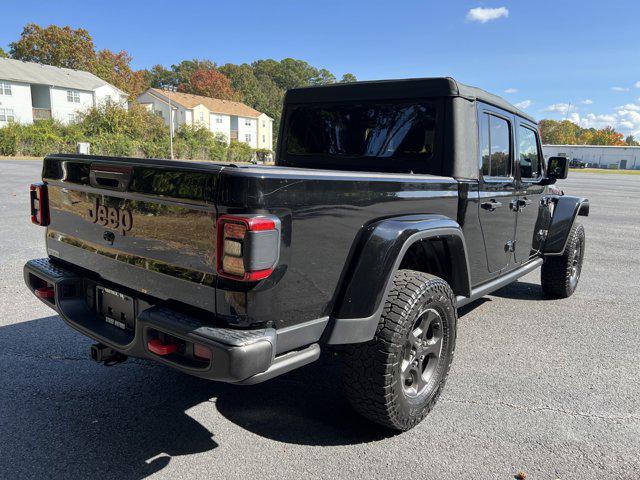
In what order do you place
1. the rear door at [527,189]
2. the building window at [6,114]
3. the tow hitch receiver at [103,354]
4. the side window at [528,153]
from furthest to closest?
1. the building window at [6,114]
2. the side window at [528,153]
3. the rear door at [527,189]
4. the tow hitch receiver at [103,354]

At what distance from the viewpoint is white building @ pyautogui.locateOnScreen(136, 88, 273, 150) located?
66750mm

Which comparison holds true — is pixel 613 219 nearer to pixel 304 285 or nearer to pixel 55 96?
pixel 304 285

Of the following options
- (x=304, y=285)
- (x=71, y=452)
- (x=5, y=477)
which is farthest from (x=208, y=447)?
(x=304, y=285)

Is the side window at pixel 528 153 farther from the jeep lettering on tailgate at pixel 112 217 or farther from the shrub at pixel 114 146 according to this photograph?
the shrub at pixel 114 146

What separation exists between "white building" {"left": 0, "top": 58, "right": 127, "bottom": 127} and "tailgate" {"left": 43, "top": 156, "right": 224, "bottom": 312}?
4938 centimetres

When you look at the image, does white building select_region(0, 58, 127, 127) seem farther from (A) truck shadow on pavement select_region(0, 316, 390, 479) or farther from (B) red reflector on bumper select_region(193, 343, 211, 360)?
(B) red reflector on bumper select_region(193, 343, 211, 360)

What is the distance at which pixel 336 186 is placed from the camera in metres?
2.33

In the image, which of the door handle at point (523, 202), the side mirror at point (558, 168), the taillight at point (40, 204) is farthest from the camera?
the side mirror at point (558, 168)

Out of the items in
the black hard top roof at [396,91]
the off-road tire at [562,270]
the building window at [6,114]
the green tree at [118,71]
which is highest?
the green tree at [118,71]

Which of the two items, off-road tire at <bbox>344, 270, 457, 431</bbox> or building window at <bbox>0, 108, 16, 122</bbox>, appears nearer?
off-road tire at <bbox>344, 270, 457, 431</bbox>

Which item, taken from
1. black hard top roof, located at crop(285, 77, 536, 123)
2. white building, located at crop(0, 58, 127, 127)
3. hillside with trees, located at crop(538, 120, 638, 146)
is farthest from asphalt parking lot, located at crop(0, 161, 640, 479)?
hillside with trees, located at crop(538, 120, 638, 146)

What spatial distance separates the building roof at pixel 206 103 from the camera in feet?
219

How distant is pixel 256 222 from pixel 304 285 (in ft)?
1.45

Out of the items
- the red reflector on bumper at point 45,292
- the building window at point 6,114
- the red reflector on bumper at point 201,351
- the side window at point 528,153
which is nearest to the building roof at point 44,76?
the building window at point 6,114
